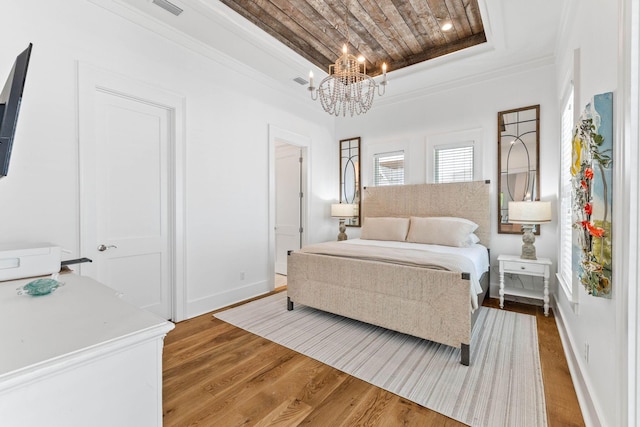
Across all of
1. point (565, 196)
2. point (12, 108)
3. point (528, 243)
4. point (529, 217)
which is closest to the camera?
point (12, 108)

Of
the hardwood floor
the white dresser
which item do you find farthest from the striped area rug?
the white dresser

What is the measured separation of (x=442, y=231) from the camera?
11.8 ft

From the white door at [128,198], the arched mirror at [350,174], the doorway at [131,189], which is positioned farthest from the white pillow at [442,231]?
the white door at [128,198]

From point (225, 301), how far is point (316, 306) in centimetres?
117

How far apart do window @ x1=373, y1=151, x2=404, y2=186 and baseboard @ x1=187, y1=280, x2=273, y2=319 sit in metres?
2.45

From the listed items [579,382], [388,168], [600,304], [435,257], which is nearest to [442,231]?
[435,257]

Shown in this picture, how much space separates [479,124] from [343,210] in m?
2.29

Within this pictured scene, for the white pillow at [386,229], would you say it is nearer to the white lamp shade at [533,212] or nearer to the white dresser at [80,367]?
the white lamp shade at [533,212]

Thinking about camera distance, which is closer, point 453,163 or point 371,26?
point 371,26

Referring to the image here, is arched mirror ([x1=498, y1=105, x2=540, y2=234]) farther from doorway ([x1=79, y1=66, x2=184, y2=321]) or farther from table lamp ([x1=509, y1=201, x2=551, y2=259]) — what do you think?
doorway ([x1=79, y1=66, x2=184, y2=321])

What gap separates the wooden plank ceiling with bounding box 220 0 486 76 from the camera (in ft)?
9.06

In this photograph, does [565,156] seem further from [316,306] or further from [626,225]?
[316,306]

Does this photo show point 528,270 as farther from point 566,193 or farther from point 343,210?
point 343,210

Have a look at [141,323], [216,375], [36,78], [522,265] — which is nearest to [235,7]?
[36,78]
